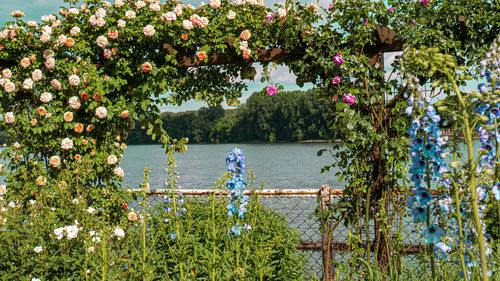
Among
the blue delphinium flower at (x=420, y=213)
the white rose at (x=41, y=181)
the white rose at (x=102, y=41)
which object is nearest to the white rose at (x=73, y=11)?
the white rose at (x=102, y=41)

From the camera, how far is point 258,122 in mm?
60562

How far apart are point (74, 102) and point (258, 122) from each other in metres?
56.7

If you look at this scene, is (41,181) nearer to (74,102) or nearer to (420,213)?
(74,102)

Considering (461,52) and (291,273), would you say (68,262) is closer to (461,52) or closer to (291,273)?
(291,273)

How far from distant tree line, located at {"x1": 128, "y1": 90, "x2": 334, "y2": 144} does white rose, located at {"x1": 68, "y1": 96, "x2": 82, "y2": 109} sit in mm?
45175

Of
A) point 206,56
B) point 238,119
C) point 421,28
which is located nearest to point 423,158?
point 421,28

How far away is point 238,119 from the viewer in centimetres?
6500

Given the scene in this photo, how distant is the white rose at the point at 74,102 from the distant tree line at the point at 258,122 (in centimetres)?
4518

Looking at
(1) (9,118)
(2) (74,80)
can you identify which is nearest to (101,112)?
(2) (74,80)

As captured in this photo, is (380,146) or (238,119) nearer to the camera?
(380,146)

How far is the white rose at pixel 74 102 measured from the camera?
13.1 ft

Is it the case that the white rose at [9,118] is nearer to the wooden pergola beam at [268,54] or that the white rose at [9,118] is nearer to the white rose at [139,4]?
the wooden pergola beam at [268,54]

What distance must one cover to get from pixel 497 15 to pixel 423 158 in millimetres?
2991

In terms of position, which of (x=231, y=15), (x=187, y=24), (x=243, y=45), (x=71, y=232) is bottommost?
(x=71, y=232)
